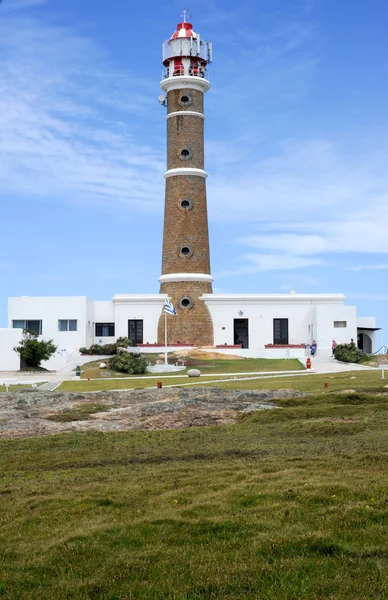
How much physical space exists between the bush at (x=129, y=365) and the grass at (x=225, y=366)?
57cm

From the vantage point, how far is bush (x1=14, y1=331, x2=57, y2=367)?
50031 millimetres

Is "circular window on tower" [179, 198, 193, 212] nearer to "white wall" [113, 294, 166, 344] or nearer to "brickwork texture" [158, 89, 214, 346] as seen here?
"brickwork texture" [158, 89, 214, 346]

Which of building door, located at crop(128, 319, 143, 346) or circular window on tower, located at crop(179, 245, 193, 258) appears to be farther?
building door, located at crop(128, 319, 143, 346)

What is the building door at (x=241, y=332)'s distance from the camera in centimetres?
5922

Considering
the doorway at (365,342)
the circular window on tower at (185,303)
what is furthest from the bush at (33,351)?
the doorway at (365,342)

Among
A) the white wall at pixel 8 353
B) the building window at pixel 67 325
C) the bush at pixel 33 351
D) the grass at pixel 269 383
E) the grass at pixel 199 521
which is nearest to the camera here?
the grass at pixel 199 521

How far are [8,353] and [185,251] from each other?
15.4 m

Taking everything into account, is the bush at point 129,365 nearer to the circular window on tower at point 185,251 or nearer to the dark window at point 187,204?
the circular window on tower at point 185,251

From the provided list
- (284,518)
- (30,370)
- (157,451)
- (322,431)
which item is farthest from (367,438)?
(30,370)

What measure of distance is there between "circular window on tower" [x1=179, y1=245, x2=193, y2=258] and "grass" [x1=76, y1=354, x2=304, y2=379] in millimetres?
8497

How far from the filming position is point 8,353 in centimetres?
5075

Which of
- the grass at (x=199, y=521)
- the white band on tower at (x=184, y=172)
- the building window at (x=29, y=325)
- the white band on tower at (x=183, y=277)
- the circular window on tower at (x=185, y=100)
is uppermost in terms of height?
the circular window on tower at (x=185, y=100)

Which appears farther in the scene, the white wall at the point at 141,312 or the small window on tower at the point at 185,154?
the white wall at the point at 141,312

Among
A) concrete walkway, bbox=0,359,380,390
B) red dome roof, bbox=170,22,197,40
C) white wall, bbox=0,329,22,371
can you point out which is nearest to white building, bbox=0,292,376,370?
white wall, bbox=0,329,22,371
